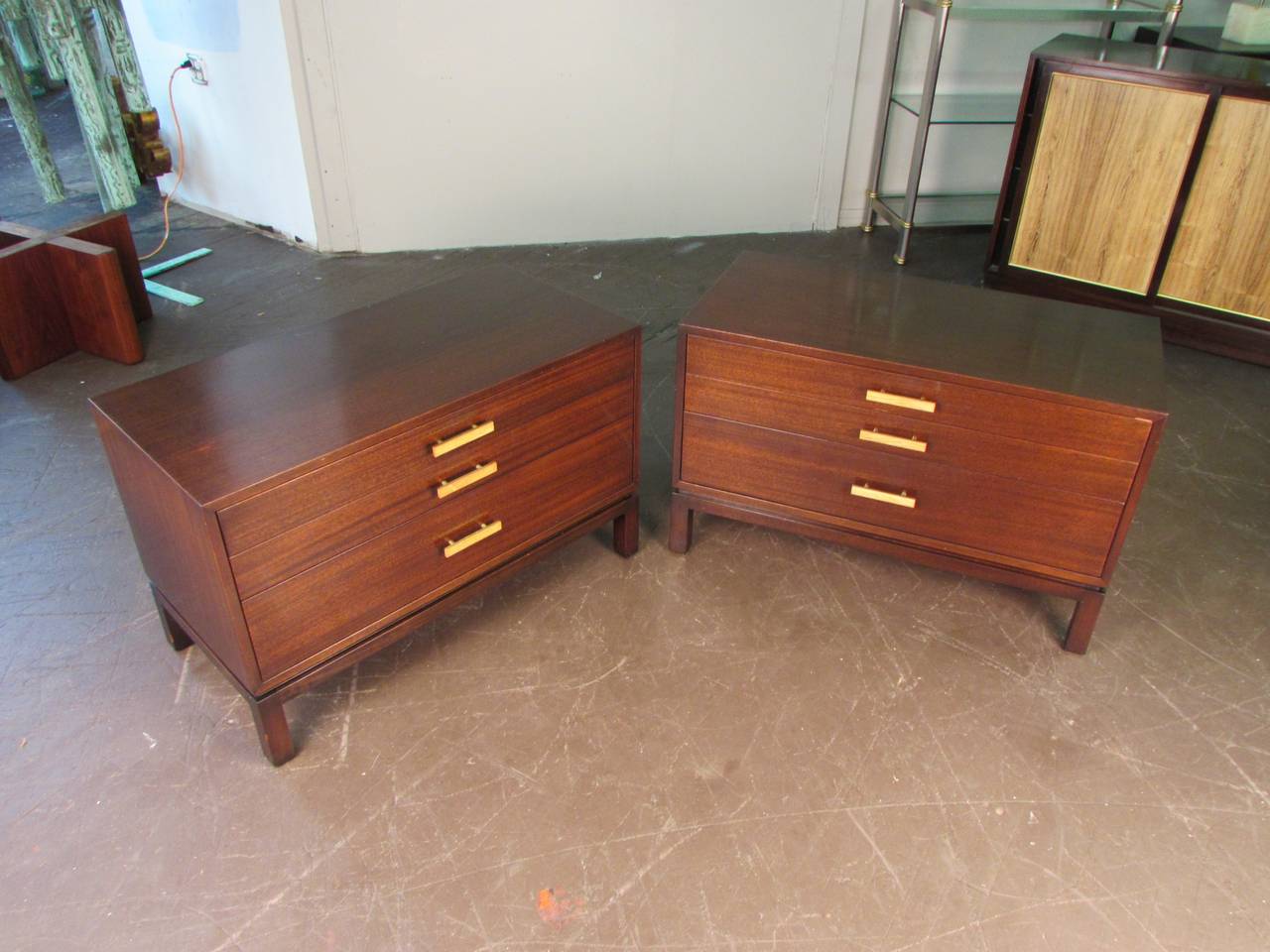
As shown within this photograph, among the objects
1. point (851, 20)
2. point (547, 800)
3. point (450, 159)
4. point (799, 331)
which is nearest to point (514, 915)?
point (547, 800)

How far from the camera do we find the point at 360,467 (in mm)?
1525

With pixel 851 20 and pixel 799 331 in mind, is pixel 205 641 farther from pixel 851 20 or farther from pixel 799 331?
pixel 851 20

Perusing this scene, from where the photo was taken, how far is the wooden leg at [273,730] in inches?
62.0

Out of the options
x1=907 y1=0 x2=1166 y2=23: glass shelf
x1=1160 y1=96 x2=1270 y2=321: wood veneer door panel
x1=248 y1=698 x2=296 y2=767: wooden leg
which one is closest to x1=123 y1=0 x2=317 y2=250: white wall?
x1=907 y1=0 x2=1166 y2=23: glass shelf

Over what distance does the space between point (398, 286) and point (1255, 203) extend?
99.8 inches

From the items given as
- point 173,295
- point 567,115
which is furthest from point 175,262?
point 567,115

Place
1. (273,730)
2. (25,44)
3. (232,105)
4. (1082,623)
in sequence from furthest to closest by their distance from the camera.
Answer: (25,44), (232,105), (1082,623), (273,730)

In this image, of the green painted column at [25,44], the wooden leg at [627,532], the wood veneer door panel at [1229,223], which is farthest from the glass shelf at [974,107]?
the green painted column at [25,44]

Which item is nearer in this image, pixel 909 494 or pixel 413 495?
pixel 413 495

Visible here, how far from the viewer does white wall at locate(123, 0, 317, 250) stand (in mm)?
3135

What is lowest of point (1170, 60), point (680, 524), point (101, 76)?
point (680, 524)

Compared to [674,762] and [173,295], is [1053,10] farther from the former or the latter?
[173,295]

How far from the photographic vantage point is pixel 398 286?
324 centimetres

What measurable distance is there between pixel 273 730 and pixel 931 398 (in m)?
1.25
